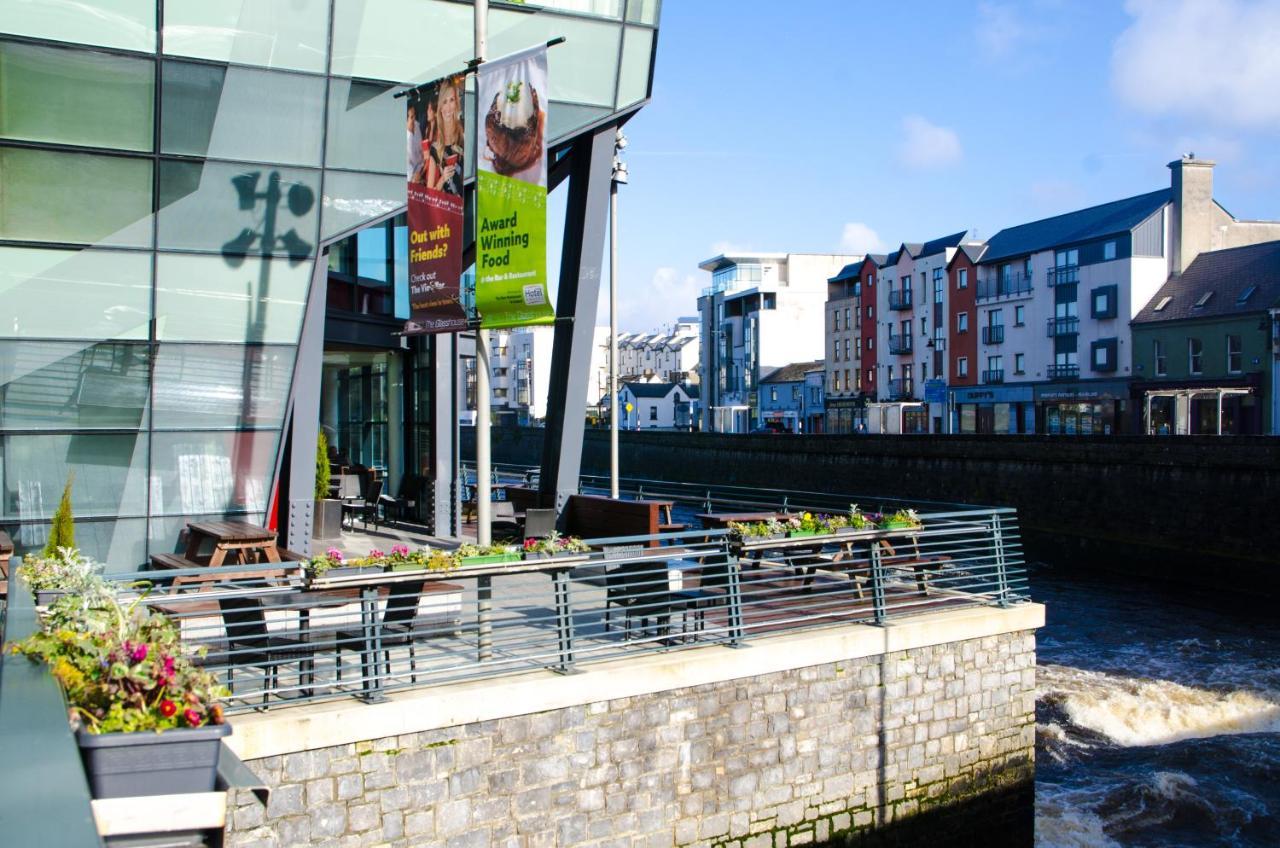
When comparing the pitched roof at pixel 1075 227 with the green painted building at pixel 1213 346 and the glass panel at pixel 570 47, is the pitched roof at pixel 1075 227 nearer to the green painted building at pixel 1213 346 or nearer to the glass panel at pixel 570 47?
the green painted building at pixel 1213 346

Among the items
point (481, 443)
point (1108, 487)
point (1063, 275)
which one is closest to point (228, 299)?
point (481, 443)

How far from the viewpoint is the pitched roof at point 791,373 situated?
94.9 meters

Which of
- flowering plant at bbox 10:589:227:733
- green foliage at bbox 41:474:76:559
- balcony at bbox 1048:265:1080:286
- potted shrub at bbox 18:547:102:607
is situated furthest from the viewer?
balcony at bbox 1048:265:1080:286

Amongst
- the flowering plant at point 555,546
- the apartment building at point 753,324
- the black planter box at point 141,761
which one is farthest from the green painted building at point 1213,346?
the black planter box at point 141,761

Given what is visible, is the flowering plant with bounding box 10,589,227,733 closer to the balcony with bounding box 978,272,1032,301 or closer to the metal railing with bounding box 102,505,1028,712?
the metal railing with bounding box 102,505,1028,712

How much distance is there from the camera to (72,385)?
531 inches

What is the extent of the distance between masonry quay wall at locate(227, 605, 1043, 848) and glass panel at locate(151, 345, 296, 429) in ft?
23.5

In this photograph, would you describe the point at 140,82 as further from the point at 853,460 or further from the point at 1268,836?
the point at 853,460

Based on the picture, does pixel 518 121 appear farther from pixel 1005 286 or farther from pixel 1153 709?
pixel 1005 286

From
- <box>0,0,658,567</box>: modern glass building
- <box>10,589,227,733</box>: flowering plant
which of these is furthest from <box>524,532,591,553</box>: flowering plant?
<box>0,0,658,567</box>: modern glass building

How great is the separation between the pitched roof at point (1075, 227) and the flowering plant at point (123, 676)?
201 ft

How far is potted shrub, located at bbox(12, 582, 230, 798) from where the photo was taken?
3881 mm

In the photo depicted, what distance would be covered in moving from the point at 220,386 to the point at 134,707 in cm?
1078

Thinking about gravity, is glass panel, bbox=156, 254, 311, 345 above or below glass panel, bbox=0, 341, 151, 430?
above
